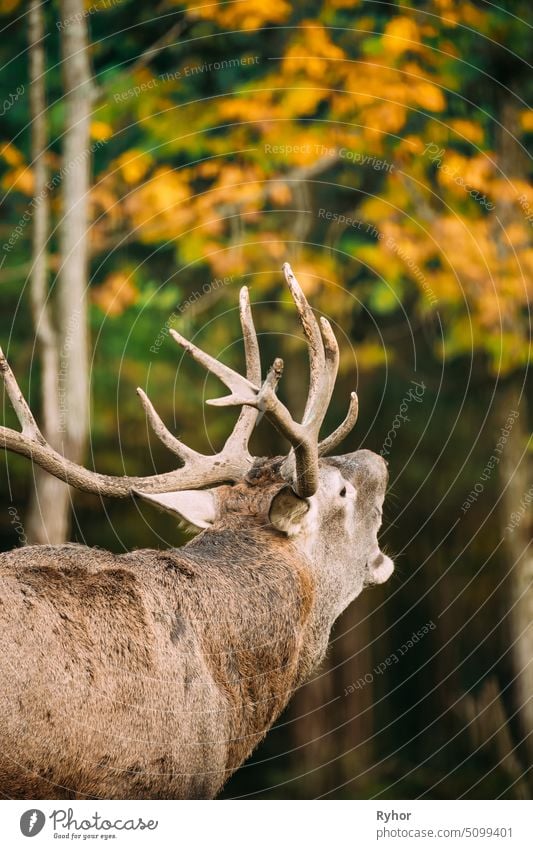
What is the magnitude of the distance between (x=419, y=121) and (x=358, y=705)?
5.99 m

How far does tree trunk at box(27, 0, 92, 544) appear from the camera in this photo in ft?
33.0

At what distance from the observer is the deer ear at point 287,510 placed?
564 centimetres

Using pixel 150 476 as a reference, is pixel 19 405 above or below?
above

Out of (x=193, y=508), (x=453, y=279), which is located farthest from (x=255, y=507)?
(x=453, y=279)

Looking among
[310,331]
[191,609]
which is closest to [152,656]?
[191,609]

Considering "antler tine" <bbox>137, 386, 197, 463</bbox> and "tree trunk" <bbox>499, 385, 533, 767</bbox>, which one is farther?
"tree trunk" <bbox>499, 385, 533, 767</bbox>

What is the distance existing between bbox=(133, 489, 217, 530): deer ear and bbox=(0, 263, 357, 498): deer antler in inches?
4.8

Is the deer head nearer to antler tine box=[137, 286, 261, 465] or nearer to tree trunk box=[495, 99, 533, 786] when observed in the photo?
antler tine box=[137, 286, 261, 465]

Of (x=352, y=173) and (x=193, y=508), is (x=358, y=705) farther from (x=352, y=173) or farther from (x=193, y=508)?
(x=193, y=508)

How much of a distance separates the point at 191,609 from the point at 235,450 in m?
1.26

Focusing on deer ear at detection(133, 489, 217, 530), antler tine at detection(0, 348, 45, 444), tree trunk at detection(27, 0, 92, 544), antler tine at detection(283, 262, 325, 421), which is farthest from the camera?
tree trunk at detection(27, 0, 92, 544)

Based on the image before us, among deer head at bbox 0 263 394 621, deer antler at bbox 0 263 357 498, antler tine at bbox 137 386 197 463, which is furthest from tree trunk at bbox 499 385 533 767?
antler tine at bbox 137 386 197 463

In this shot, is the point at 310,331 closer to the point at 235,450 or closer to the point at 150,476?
the point at 235,450

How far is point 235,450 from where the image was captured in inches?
247
